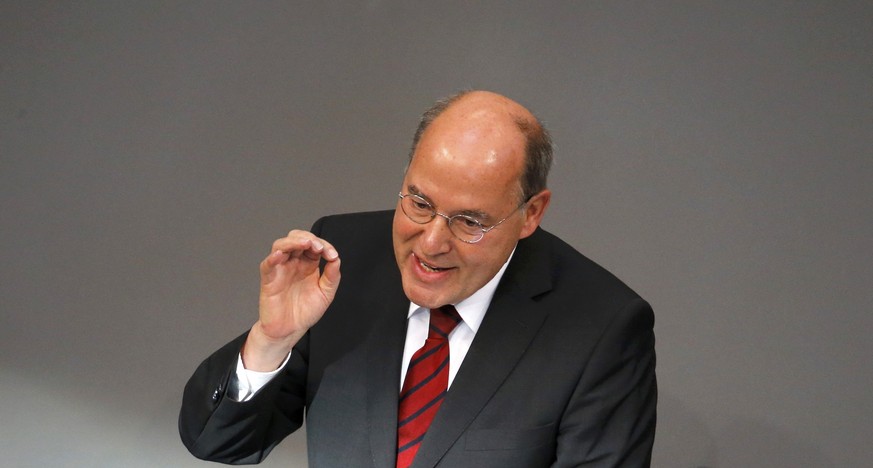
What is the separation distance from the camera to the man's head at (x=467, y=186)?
190 centimetres

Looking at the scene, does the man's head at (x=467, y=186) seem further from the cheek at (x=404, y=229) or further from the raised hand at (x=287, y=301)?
the raised hand at (x=287, y=301)

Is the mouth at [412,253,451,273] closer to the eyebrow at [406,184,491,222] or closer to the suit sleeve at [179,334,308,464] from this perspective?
the eyebrow at [406,184,491,222]

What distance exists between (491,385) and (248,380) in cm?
43

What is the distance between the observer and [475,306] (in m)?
2.12

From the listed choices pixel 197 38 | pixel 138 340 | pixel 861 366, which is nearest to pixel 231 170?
pixel 197 38

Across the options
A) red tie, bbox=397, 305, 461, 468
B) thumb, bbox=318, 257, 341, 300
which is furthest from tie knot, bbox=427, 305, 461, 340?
thumb, bbox=318, 257, 341, 300

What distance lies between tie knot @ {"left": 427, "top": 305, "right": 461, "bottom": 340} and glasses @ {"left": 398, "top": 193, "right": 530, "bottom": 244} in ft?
0.72

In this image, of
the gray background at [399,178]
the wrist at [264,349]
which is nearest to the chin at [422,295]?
the wrist at [264,349]

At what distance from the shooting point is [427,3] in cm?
291

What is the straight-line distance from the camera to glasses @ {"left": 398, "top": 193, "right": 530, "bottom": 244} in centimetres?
192

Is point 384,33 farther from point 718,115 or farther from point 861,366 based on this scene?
point 861,366

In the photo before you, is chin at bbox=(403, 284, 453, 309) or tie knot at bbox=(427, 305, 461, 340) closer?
chin at bbox=(403, 284, 453, 309)

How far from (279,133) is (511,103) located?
118 centimetres

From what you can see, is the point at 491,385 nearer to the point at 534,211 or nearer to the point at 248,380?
the point at 534,211
